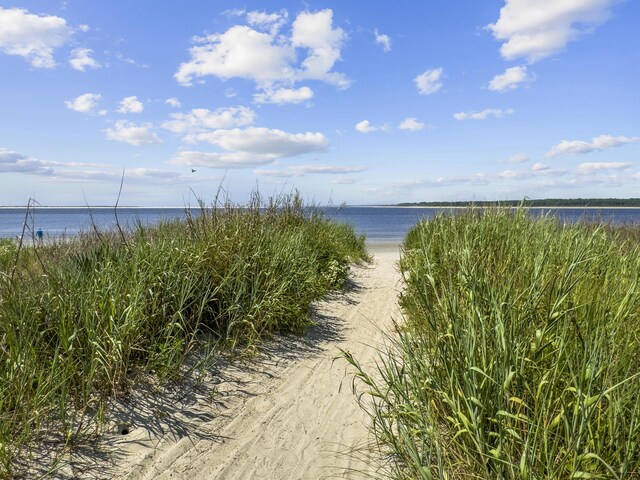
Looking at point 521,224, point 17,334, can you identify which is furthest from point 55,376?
point 521,224

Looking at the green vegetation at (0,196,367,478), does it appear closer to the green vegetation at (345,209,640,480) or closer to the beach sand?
the beach sand

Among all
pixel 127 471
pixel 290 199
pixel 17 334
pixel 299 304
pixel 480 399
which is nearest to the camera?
pixel 480 399

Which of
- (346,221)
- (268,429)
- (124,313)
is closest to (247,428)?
(268,429)

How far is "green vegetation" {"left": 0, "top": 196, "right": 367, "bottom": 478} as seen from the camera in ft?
10.5

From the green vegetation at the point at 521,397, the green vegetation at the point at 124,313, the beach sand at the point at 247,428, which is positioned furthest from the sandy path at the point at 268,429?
the green vegetation at the point at 521,397

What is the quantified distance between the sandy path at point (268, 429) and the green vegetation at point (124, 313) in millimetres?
430

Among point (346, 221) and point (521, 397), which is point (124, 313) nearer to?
point (521, 397)

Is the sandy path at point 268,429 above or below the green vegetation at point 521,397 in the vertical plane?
below

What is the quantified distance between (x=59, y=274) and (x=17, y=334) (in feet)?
2.99

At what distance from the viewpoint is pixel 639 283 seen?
133 inches

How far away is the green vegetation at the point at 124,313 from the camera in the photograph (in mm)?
3193

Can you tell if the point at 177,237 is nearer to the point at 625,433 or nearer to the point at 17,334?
the point at 17,334

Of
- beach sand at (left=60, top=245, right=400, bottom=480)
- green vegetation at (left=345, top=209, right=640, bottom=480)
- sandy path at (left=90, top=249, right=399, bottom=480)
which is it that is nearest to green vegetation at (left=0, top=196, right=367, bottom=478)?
beach sand at (left=60, top=245, right=400, bottom=480)

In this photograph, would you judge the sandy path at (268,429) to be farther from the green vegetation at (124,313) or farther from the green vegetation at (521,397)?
the green vegetation at (521,397)
